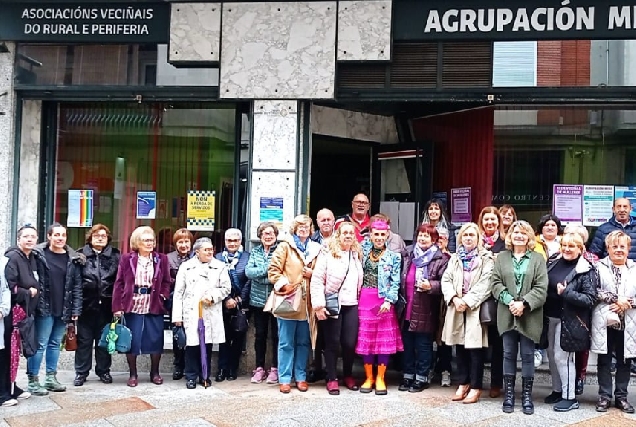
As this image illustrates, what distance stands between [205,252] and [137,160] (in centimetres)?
255

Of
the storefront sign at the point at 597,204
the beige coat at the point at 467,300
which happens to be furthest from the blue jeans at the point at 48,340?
the storefront sign at the point at 597,204

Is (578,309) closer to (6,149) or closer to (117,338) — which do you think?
(117,338)

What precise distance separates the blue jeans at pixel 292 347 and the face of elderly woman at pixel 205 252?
40.1 inches

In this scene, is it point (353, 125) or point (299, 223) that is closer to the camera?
point (299, 223)

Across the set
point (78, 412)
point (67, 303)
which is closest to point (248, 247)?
point (67, 303)

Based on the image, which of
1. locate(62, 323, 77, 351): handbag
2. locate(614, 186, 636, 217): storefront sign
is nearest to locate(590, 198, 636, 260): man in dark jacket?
locate(614, 186, 636, 217): storefront sign

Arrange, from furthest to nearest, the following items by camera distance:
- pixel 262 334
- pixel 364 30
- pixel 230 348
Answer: pixel 364 30 < pixel 230 348 < pixel 262 334

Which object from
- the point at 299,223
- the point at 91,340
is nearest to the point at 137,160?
the point at 91,340

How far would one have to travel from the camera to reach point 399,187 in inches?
389

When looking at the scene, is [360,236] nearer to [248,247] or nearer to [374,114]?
[248,247]

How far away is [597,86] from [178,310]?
539 centimetres

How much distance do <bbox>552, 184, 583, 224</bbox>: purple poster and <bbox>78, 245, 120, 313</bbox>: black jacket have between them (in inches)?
211

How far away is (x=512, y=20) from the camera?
818cm

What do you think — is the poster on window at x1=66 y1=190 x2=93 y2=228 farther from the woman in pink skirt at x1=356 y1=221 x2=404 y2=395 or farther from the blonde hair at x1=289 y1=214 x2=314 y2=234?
the woman in pink skirt at x1=356 y1=221 x2=404 y2=395
